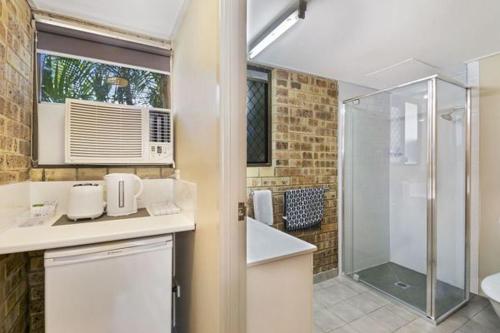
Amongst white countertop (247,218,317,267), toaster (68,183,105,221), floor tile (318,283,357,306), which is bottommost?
floor tile (318,283,357,306)

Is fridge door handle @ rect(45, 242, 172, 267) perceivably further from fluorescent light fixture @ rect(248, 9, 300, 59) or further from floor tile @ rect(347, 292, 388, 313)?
floor tile @ rect(347, 292, 388, 313)

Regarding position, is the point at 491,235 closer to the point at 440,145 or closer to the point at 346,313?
the point at 440,145

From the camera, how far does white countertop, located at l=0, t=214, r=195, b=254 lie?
967mm

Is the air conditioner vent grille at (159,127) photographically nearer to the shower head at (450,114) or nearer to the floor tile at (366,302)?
the floor tile at (366,302)

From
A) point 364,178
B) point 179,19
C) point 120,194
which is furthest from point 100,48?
point 364,178

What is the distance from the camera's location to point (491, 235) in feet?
7.00

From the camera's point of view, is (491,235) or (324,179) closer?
(491,235)

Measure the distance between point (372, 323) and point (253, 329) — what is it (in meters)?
1.37

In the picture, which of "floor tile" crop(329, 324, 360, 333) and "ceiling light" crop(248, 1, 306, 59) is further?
"floor tile" crop(329, 324, 360, 333)

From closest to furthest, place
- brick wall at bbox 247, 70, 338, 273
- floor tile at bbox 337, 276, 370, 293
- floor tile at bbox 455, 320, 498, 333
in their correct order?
floor tile at bbox 455, 320, 498, 333, brick wall at bbox 247, 70, 338, 273, floor tile at bbox 337, 276, 370, 293

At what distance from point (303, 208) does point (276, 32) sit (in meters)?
1.56

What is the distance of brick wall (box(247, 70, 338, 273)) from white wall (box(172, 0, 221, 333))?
91 cm

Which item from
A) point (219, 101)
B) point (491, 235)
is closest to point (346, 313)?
point (491, 235)

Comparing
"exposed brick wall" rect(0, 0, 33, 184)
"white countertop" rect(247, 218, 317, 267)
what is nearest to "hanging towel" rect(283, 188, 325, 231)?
"white countertop" rect(247, 218, 317, 267)
